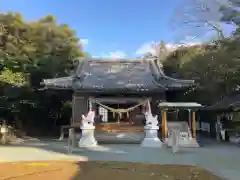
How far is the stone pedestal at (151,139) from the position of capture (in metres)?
15.9

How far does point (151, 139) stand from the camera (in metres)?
16.1

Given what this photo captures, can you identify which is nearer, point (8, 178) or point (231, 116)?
point (8, 178)

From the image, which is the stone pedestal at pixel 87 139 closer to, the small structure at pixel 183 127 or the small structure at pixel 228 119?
the small structure at pixel 183 127

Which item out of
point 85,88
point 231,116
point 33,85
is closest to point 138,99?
point 85,88

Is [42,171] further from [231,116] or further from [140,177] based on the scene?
[231,116]

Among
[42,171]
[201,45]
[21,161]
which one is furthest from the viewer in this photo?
[201,45]

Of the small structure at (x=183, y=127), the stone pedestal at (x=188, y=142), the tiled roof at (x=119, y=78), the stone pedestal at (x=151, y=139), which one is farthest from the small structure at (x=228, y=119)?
the stone pedestal at (x=151, y=139)

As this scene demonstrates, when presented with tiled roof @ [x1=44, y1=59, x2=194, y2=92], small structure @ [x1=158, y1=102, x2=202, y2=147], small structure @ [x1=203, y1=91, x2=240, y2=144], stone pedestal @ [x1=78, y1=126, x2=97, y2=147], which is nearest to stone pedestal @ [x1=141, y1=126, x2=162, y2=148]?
small structure @ [x1=158, y1=102, x2=202, y2=147]

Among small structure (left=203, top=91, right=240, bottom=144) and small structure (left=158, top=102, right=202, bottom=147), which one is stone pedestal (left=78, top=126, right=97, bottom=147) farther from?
small structure (left=203, top=91, right=240, bottom=144)

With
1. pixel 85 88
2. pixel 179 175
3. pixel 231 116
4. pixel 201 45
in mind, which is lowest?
pixel 179 175

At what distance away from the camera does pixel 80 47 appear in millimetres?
26562

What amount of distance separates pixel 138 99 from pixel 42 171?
37.2 ft

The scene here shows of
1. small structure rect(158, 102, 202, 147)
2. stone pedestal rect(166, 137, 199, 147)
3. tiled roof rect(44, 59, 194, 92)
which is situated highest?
tiled roof rect(44, 59, 194, 92)

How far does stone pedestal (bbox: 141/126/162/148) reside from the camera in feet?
52.1
